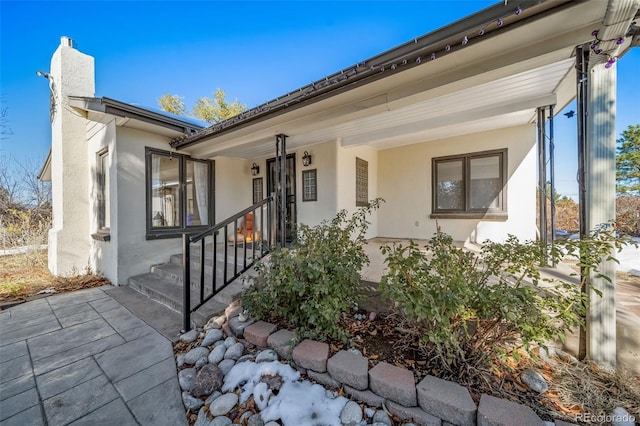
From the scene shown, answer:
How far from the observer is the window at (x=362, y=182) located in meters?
5.91

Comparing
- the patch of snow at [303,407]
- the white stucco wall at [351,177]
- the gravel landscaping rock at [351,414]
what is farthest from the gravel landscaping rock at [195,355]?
the white stucco wall at [351,177]

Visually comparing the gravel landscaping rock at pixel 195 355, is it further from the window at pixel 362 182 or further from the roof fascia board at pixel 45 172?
the roof fascia board at pixel 45 172

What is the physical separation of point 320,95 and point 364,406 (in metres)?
3.15

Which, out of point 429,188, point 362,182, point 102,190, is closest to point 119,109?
point 102,190

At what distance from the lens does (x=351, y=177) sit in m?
5.63

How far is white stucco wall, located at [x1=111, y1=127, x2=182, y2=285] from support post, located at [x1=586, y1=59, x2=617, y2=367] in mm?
6327

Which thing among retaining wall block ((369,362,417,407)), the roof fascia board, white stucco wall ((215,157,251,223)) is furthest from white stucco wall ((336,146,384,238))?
the roof fascia board

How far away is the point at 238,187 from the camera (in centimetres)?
668

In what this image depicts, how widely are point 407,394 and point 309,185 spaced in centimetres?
457

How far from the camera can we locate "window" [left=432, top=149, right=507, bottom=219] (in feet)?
16.9

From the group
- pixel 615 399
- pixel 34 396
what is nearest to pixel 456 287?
pixel 615 399

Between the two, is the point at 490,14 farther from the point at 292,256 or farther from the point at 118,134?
the point at 118,134

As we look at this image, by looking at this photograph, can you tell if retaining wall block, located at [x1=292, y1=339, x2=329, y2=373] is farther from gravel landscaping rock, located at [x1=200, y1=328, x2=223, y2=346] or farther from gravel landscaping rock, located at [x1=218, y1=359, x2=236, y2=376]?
gravel landscaping rock, located at [x1=200, y1=328, x2=223, y2=346]

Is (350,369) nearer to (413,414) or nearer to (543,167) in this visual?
(413,414)
